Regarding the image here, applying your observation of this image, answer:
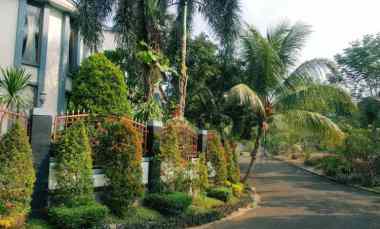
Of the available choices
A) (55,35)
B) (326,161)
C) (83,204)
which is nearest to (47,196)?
(83,204)

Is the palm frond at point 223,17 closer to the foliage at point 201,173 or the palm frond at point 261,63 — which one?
the palm frond at point 261,63

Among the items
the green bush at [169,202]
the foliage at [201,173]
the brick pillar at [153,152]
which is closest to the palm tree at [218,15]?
the foliage at [201,173]

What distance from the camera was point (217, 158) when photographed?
40.8ft

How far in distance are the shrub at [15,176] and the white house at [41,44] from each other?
5453 mm

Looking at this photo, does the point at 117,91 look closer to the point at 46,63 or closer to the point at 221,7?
the point at 46,63

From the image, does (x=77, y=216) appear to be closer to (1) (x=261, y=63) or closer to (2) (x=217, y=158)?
(2) (x=217, y=158)

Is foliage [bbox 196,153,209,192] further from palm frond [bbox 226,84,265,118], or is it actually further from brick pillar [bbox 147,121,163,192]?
palm frond [bbox 226,84,265,118]

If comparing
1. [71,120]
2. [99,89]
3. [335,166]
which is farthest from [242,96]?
[335,166]

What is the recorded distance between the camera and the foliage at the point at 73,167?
268 inches

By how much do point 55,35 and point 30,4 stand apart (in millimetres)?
1246

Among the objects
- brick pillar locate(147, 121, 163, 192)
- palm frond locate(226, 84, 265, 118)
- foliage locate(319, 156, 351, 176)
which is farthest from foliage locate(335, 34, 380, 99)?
brick pillar locate(147, 121, 163, 192)

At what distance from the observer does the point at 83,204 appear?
6.95 m

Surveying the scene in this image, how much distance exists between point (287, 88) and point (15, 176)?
38.2ft

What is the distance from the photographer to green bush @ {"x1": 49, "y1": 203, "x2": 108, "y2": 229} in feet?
21.1
